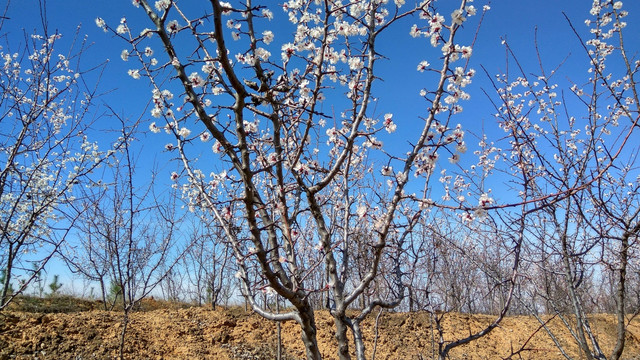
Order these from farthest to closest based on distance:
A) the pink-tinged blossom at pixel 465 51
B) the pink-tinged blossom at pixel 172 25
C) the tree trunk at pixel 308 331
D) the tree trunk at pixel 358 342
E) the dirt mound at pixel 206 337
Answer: the dirt mound at pixel 206 337 → the tree trunk at pixel 358 342 → the pink-tinged blossom at pixel 465 51 → the pink-tinged blossom at pixel 172 25 → the tree trunk at pixel 308 331

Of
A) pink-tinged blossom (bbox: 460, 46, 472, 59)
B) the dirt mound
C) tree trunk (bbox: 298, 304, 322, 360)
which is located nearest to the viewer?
tree trunk (bbox: 298, 304, 322, 360)

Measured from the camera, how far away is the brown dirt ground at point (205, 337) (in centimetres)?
741

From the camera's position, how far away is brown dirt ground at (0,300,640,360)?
7410mm

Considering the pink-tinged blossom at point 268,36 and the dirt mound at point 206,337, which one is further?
the dirt mound at point 206,337

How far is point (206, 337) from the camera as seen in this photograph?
8750mm

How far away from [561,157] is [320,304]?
11.4 m

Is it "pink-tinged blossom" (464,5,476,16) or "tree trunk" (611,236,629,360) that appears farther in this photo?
"tree trunk" (611,236,629,360)

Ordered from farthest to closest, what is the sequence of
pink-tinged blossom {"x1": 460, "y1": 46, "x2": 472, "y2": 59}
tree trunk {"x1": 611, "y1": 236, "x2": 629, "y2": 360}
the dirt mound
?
the dirt mound < tree trunk {"x1": 611, "y1": 236, "x2": 629, "y2": 360} < pink-tinged blossom {"x1": 460, "y1": 46, "x2": 472, "y2": 59}

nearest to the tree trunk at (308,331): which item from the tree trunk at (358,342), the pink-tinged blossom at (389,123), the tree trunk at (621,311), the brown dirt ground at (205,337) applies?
the tree trunk at (358,342)

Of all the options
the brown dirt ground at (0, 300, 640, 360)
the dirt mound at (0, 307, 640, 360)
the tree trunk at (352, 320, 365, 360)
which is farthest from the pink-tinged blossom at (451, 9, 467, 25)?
the dirt mound at (0, 307, 640, 360)

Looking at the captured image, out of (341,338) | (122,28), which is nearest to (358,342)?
(341,338)

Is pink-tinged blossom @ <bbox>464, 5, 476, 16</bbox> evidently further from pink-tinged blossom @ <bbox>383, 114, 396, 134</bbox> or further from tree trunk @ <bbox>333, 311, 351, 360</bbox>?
tree trunk @ <bbox>333, 311, 351, 360</bbox>

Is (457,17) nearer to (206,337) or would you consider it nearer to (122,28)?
(122,28)

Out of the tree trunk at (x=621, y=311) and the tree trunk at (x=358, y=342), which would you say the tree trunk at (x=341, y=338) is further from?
the tree trunk at (x=621, y=311)
